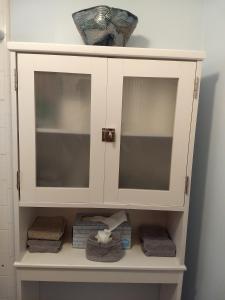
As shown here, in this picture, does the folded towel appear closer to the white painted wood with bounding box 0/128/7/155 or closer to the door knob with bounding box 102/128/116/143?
the white painted wood with bounding box 0/128/7/155

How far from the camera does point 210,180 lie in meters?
1.30

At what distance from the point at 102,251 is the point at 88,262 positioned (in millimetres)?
90

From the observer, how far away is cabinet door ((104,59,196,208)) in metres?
1.11

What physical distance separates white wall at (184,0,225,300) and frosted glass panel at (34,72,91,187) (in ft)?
2.14

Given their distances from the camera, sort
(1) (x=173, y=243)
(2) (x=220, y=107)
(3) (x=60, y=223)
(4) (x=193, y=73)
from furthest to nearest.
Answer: (3) (x=60, y=223) < (1) (x=173, y=243) < (2) (x=220, y=107) < (4) (x=193, y=73)

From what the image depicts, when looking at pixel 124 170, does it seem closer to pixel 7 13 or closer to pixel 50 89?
pixel 50 89

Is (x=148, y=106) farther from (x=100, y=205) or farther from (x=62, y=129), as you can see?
(x=100, y=205)

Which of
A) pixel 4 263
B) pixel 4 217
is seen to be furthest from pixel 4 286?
pixel 4 217

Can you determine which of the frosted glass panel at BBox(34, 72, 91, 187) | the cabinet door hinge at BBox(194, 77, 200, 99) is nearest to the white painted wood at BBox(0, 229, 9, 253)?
the frosted glass panel at BBox(34, 72, 91, 187)

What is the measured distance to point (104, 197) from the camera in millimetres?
1185

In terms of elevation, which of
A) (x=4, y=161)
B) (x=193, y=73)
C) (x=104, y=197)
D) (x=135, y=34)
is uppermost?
(x=135, y=34)

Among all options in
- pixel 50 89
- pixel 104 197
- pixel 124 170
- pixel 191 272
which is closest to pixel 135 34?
pixel 50 89

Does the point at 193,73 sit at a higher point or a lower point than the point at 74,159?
higher

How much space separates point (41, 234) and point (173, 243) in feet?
2.36
